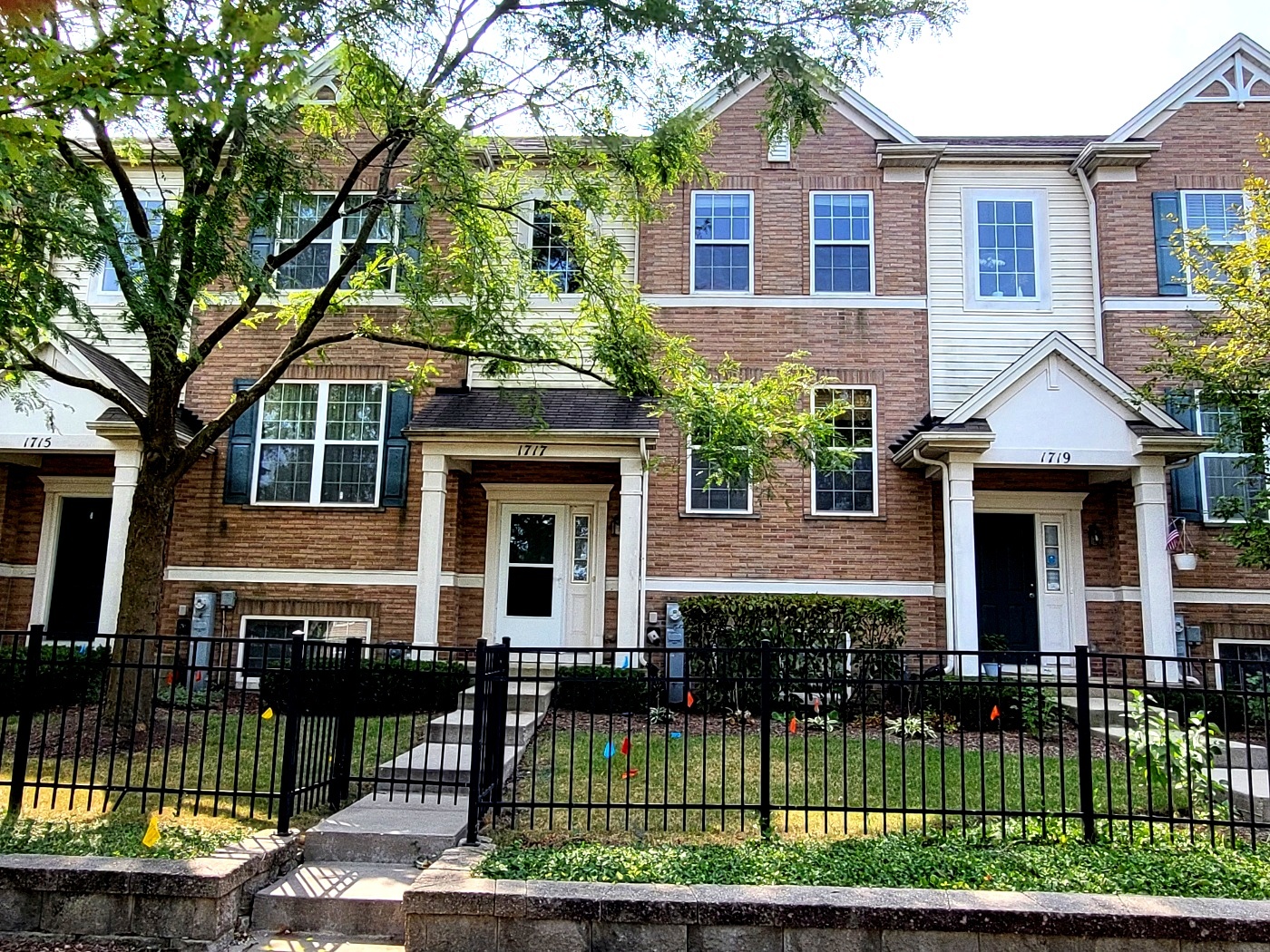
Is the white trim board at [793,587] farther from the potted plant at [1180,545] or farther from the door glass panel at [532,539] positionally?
the potted plant at [1180,545]

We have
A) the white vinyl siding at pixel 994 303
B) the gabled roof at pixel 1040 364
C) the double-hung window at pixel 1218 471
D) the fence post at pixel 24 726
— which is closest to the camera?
the fence post at pixel 24 726

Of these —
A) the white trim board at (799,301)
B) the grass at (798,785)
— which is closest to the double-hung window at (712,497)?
the white trim board at (799,301)

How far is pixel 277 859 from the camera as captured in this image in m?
5.37

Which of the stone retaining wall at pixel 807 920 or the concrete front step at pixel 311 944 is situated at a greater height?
the stone retaining wall at pixel 807 920

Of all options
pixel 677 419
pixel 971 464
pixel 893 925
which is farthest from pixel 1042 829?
pixel 971 464

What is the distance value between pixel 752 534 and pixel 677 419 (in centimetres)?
406

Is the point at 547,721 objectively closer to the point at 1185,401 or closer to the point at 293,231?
the point at 293,231

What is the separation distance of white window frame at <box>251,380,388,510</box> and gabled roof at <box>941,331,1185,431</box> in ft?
26.3

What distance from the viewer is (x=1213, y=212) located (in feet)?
42.8

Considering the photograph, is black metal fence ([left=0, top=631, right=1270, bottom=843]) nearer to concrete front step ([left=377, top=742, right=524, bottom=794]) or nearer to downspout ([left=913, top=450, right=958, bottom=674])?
concrete front step ([left=377, top=742, right=524, bottom=794])

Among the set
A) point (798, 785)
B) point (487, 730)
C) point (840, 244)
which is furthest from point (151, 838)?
point (840, 244)

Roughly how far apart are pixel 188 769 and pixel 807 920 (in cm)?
562

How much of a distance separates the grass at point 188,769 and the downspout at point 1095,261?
36.2 feet

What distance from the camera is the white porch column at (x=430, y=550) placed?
11688 mm
